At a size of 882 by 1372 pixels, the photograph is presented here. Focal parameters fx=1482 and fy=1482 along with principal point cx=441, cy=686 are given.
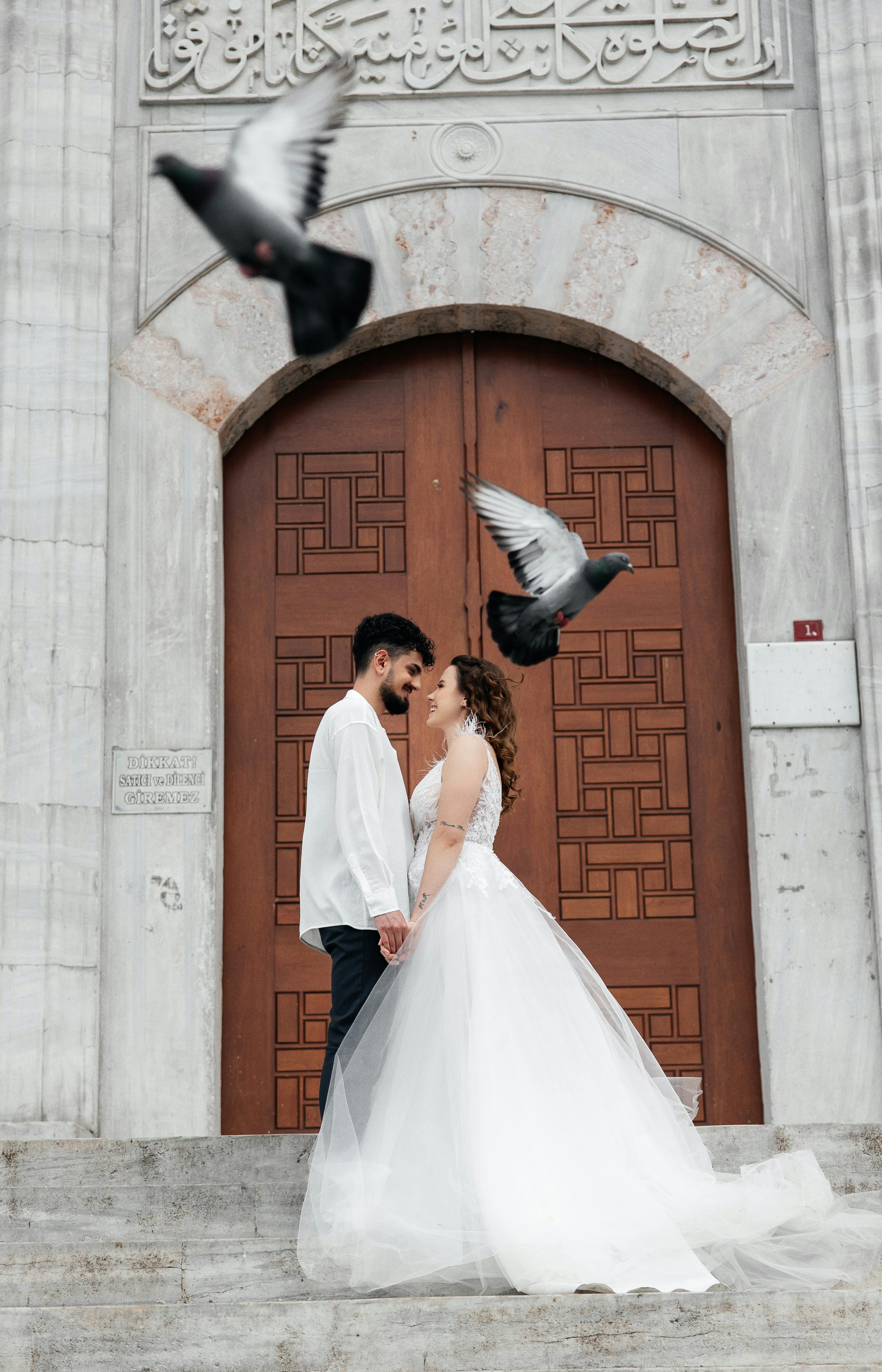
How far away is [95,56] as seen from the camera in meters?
7.28

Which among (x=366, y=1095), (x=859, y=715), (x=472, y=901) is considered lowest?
(x=366, y=1095)

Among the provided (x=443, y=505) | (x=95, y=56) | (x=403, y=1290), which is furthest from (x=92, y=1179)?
(x=95, y=56)

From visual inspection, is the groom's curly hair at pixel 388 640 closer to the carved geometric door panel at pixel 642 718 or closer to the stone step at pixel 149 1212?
the stone step at pixel 149 1212

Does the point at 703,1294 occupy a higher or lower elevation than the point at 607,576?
lower

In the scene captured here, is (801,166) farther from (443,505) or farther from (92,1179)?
(92,1179)

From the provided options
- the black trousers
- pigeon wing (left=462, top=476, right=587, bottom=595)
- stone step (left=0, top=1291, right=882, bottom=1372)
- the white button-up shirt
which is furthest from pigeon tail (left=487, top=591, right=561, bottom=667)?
stone step (left=0, top=1291, right=882, bottom=1372)

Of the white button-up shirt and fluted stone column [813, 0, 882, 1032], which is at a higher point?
fluted stone column [813, 0, 882, 1032]

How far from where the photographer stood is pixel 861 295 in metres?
6.96

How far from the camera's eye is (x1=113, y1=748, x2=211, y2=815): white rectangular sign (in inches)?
264

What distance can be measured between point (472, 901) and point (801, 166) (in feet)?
14.4

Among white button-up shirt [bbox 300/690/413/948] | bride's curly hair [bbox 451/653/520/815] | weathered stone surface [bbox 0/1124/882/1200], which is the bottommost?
weathered stone surface [bbox 0/1124/882/1200]

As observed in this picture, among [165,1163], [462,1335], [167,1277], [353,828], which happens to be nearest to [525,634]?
[353,828]

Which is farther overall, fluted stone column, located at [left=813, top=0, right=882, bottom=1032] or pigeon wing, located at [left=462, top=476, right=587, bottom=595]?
pigeon wing, located at [left=462, top=476, right=587, bottom=595]

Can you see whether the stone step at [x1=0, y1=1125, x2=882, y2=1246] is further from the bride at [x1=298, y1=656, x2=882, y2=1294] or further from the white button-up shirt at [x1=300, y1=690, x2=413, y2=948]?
the white button-up shirt at [x1=300, y1=690, x2=413, y2=948]
